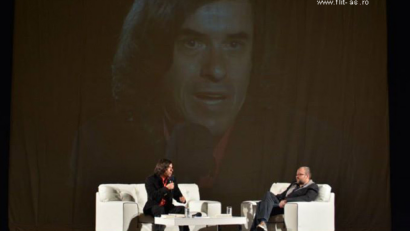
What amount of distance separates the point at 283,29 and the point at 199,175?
6.87 ft

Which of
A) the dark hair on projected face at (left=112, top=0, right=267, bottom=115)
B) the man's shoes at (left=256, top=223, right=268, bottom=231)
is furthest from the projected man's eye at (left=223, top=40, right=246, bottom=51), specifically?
the man's shoes at (left=256, top=223, right=268, bottom=231)

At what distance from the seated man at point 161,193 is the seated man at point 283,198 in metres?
0.77

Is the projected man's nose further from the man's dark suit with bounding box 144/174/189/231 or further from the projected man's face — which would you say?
the man's dark suit with bounding box 144/174/189/231

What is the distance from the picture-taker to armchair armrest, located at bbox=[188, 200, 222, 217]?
721cm

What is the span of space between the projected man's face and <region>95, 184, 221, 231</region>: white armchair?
47.4 inches

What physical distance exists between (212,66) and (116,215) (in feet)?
7.92

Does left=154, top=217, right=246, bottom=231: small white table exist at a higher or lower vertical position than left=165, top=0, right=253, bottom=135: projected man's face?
lower

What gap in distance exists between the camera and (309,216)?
7.13 m

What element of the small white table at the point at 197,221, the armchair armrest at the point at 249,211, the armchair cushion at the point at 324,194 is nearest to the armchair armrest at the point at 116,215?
the small white table at the point at 197,221

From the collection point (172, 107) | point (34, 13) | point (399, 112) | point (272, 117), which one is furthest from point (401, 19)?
point (34, 13)

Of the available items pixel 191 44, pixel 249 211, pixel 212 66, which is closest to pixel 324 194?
pixel 249 211

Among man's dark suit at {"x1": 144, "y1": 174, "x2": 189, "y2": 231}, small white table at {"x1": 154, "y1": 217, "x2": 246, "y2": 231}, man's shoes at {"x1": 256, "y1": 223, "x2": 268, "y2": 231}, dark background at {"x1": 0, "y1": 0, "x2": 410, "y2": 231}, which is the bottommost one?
man's shoes at {"x1": 256, "y1": 223, "x2": 268, "y2": 231}

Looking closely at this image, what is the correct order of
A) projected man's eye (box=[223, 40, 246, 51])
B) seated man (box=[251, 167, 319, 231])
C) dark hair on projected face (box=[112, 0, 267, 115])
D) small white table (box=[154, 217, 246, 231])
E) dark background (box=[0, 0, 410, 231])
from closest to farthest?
small white table (box=[154, 217, 246, 231]) → seated man (box=[251, 167, 319, 231]) → dark hair on projected face (box=[112, 0, 267, 115]) → projected man's eye (box=[223, 40, 246, 51]) → dark background (box=[0, 0, 410, 231])

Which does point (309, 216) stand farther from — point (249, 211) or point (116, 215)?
point (116, 215)
